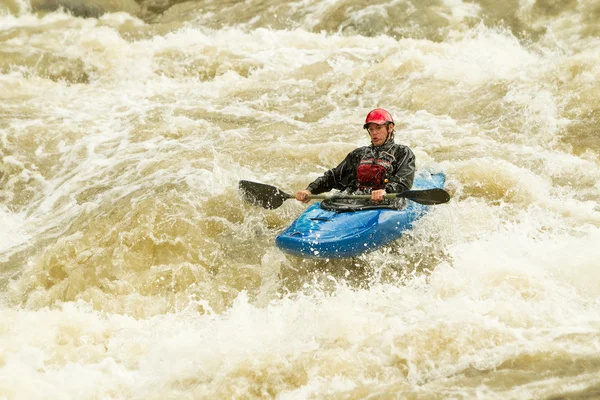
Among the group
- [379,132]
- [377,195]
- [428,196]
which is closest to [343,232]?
[377,195]

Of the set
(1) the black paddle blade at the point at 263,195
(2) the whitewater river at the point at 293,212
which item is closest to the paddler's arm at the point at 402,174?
(2) the whitewater river at the point at 293,212

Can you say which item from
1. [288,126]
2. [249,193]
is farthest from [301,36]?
[249,193]

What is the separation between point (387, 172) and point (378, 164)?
0.34 ft

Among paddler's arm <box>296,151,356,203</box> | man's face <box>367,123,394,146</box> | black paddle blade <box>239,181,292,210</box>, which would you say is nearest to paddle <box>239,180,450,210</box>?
black paddle blade <box>239,181,292,210</box>

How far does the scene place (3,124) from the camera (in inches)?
331

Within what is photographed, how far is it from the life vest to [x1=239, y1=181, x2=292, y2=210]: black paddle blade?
A: 2.10 ft

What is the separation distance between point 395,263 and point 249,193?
4.88 ft

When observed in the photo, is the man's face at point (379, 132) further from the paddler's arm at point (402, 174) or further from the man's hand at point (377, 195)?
the man's hand at point (377, 195)

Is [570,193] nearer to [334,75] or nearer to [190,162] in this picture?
[190,162]

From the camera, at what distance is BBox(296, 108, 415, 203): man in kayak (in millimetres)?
5355

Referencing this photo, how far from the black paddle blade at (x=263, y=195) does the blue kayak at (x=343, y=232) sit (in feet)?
1.49

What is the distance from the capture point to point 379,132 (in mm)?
5480

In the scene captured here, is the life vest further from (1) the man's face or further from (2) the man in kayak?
(1) the man's face

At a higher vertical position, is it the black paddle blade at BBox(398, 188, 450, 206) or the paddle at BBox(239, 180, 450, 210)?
the black paddle blade at BBox(398, 188, 450, 206)
